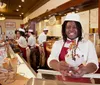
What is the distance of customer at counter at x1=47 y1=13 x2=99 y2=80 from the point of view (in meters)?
1.45

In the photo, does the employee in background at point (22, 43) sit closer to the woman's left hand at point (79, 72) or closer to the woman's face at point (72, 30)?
the woman's face at point (72, 30)

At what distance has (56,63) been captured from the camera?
1.64 meters

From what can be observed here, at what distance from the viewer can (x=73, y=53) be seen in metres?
1.47

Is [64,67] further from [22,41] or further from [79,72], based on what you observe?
[22,41]

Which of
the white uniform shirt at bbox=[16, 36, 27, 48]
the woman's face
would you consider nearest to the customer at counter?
the woman's face

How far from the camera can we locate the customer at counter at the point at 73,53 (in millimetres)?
1445

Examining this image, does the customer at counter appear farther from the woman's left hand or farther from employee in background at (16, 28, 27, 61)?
employee in background at (16, 28, 27, 61)

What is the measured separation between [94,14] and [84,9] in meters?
0.69

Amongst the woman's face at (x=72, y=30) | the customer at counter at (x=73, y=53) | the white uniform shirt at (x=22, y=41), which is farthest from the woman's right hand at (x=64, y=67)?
the white uniform shirt at (x=22, y=41)

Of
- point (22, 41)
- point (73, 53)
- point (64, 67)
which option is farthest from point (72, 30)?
point (22, 41)

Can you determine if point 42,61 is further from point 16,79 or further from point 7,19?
point 7,19

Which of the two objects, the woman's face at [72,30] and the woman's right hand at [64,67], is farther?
the woman's face at [72,30]

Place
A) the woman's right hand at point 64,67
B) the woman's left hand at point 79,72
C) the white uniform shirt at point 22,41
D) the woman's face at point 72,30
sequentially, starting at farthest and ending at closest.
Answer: the white uniform shirt at point 22,41 < the woman's face at point 72,30 < the woman's right hand at point 64,67 < the woman's left hand at point 79,72

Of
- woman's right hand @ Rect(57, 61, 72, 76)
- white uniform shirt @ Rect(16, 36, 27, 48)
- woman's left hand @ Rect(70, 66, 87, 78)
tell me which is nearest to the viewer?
woman's left hand @ Rect(70, 66, 87, 78)
